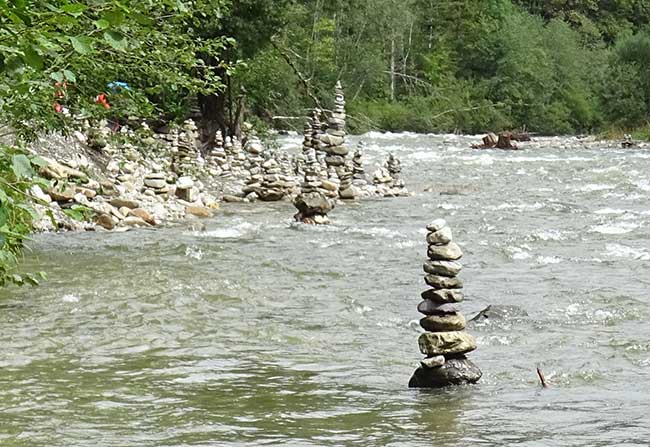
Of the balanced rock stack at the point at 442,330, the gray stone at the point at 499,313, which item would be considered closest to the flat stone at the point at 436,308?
the balanced rock stack at the point at 442,330

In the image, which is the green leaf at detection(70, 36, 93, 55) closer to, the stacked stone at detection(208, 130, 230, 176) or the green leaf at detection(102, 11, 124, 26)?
the green leaf at detection(102, 11, 124, 26)

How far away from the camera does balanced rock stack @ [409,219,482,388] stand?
292 inches

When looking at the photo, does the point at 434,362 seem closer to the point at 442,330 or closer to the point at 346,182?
the point at 442,330

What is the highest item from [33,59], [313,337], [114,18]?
[114,18]

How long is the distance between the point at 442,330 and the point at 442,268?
46 cm

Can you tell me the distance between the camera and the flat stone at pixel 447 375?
293 inches

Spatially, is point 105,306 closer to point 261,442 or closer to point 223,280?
point 223,280

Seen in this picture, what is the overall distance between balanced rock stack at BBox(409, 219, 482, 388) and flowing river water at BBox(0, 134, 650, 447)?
7.0 inches

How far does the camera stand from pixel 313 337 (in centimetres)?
959

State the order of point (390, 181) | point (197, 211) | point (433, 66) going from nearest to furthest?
point (197, 211) → point (390, 181) → point (433, 66)

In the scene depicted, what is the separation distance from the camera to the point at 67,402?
6926 millimetres

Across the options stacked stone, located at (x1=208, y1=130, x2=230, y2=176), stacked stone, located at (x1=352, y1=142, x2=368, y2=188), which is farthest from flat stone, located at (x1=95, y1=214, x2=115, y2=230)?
stacked stone, located at (x1=352, y1=142, x2=368, y2=188)

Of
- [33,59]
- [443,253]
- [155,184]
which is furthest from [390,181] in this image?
[33,59]

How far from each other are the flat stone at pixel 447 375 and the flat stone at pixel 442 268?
61cm
